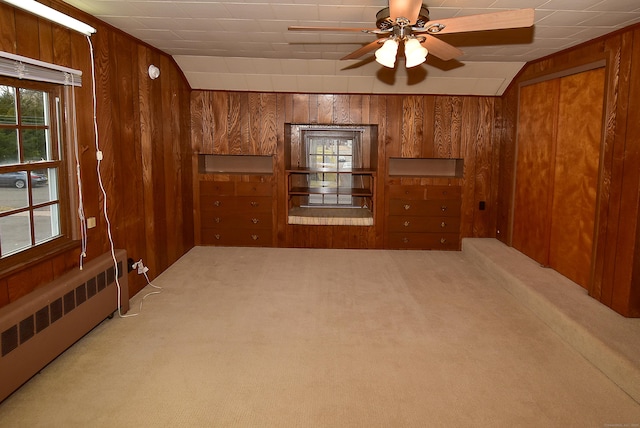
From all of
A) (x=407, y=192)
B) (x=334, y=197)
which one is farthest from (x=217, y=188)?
(x=407, y=192)

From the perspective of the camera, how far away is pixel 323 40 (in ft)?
13.3

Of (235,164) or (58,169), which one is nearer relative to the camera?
(58,169)

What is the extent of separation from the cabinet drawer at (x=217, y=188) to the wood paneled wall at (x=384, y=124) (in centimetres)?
40

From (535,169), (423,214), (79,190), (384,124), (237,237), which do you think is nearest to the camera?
(79,190)

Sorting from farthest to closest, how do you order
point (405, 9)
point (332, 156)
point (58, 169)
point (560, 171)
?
1. point (332, 156)
2. point (560, 171)
3. point (58, 169)
4. point (405, 9)

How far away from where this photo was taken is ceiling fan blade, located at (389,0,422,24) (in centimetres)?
224

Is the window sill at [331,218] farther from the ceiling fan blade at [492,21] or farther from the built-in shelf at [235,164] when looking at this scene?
the ceiling fan blade at [492,21]

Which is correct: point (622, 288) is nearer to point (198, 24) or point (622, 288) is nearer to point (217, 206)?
point (198, 24)

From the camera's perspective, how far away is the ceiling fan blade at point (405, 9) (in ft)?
7.34

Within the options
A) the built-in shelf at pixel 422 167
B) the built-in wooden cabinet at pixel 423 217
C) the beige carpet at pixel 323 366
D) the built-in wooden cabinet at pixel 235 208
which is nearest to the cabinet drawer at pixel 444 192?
the built-in wooden cabinet at pixel 423 217

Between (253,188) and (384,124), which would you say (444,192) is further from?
(253,188)

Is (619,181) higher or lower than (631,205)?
higher

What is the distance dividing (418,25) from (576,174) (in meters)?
2.33

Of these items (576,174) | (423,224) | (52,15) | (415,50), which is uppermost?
(52,15)
